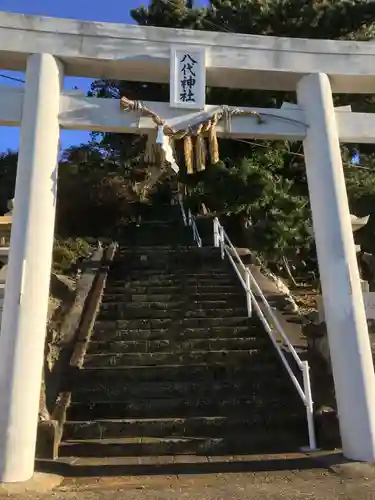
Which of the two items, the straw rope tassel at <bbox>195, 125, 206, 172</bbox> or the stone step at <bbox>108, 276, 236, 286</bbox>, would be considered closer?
the straw rope tassel at <bbox>195, 125, 206, 172</bbox>

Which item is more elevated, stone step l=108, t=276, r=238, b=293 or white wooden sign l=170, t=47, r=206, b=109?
white wooden sign l=170, t=47, r=206, b=109

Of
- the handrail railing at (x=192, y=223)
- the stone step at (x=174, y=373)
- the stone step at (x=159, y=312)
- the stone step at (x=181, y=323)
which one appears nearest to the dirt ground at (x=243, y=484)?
the stone step at (x=174, y=373)

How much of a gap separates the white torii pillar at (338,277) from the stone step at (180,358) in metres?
1.84

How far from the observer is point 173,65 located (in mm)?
5977

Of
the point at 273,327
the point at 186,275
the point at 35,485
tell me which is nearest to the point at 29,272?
the point at 35,485

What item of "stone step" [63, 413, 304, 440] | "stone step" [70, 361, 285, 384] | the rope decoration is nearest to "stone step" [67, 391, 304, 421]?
"stone step" [63, 413, 304, 440]

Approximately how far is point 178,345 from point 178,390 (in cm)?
104

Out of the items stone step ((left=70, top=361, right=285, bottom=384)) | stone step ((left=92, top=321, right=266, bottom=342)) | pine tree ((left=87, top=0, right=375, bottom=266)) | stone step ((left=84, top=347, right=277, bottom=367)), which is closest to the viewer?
stone step ((left=70, top=361, right=285, bottom=384))

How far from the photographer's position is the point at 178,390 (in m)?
6.54

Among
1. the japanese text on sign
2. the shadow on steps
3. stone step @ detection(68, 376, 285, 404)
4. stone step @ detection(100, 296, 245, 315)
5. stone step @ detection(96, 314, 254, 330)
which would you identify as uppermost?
the japanese text on sign

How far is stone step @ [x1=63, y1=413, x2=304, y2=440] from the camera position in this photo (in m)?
5.83

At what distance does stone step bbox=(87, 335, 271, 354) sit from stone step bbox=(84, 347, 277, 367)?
17 cm

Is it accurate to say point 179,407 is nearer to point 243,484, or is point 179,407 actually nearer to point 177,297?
point 243,484

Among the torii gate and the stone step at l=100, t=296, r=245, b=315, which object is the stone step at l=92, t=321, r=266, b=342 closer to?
the stone step at l=100, t=296, r=245, b=315
